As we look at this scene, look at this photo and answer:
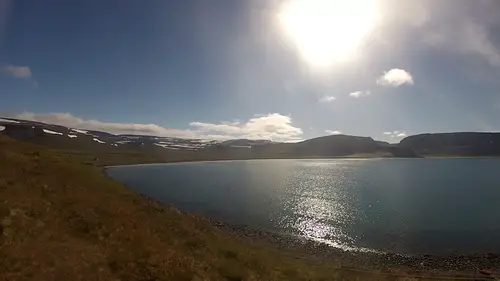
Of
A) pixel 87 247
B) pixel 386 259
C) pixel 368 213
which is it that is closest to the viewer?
pixel 87 247

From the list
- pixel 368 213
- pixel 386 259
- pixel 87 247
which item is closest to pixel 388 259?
pixel 386 259

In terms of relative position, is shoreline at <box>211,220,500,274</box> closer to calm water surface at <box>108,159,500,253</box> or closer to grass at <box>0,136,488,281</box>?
calm water surface at <box>108,159,500,253</box>

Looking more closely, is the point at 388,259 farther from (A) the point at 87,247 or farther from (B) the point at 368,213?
(A) the point at 87,247

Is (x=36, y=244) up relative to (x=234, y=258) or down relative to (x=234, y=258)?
up

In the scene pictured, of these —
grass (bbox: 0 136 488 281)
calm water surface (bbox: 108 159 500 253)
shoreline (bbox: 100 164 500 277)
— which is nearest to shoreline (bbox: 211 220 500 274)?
shoreline (bbox: 100 164 500 277)

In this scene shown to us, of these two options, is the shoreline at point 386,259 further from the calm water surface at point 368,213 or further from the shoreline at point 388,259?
the calm water surface at point 368,213

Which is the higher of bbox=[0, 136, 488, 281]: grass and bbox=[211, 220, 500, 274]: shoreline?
bbox=[0, 136, 488, 281]: grass

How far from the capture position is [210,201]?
7981 centimetres

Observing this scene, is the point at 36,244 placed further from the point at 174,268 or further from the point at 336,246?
the point at 336,246

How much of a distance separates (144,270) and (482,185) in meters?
125

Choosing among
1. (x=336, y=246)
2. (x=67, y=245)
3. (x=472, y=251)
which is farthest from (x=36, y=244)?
(x=472, y=251)

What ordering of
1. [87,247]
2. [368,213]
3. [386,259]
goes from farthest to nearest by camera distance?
[368,213] < [386,259] < [87,247]

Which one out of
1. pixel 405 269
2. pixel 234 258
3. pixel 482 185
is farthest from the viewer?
pixel 482 185

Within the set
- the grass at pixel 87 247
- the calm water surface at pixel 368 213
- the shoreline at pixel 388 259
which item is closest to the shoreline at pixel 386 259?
the shoreline at pixel 388 259
